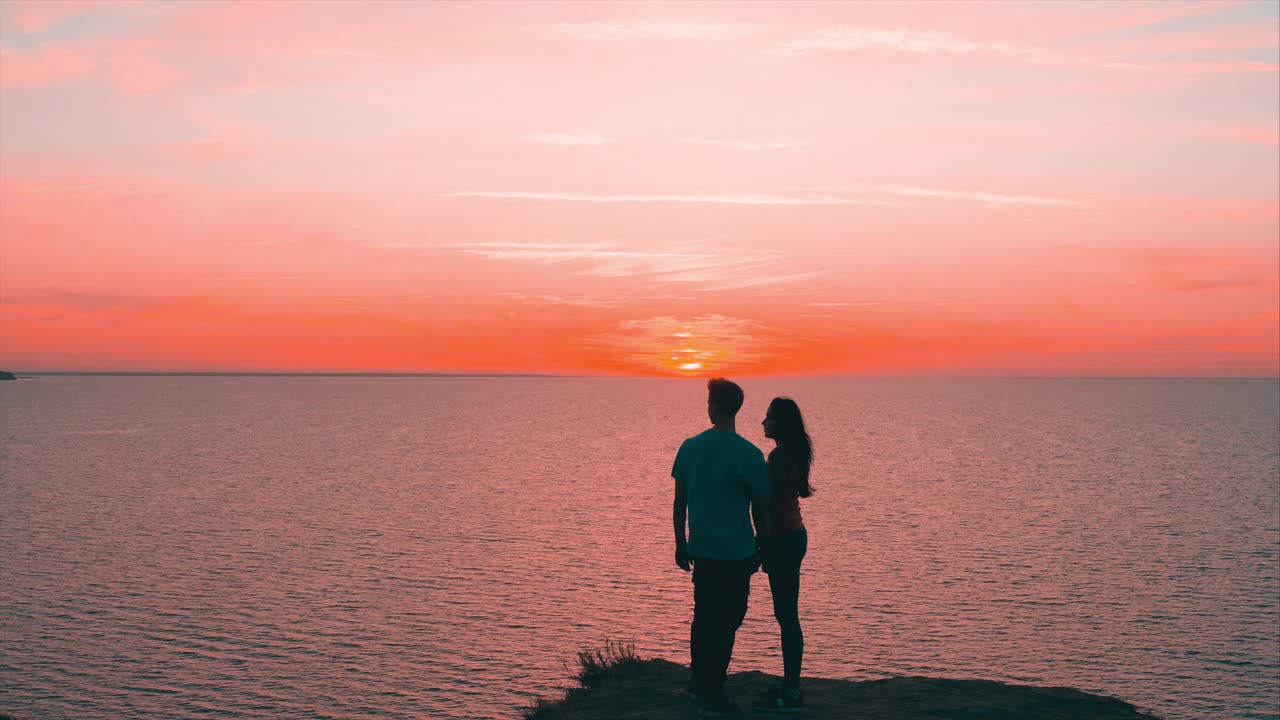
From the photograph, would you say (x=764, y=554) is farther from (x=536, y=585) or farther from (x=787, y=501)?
(x=536, y=585)

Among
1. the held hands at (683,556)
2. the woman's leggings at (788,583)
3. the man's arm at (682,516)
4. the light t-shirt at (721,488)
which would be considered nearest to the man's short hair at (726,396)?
the light t-shirt at (721,488)

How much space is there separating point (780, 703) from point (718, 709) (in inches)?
40.0

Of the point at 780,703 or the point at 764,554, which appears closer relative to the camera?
the point at 764,554

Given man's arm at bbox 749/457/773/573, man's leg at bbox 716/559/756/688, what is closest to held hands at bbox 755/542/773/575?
man's arm at bbox 749/457/773/573

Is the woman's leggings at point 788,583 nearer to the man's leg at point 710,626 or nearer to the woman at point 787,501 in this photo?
the woman at point 787,501

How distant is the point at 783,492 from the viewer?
10203 mm

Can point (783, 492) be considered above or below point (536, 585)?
above

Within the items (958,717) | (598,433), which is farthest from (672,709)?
(598,433)

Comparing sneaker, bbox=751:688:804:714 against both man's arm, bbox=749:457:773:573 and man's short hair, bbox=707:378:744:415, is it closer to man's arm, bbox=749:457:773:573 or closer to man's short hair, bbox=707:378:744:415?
man's arm, bbox=749:457:773:573

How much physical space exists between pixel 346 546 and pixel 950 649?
95.6ft

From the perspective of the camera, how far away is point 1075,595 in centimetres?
3697

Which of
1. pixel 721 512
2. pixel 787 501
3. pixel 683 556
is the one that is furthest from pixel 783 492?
pixel 683 556

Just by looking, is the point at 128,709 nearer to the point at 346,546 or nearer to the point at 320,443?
the point at 346,546

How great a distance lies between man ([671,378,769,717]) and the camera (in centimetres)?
945
